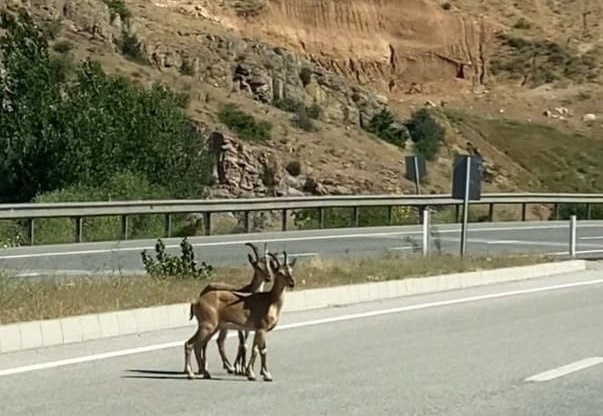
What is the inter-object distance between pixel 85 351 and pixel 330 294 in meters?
5.27

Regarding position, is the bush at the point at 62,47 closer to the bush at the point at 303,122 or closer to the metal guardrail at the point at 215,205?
the bush at the point at 303,122

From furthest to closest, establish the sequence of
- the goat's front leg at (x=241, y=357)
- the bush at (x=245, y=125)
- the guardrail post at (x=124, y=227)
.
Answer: the bush at (x=245, y=125)
the guardrail post at (x=124, y=227)
the goat's front leg at (x=241, y=357)

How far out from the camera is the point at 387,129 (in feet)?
193

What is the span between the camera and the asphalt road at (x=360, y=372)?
395 inches

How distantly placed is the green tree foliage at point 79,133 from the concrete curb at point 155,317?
52.9 feet

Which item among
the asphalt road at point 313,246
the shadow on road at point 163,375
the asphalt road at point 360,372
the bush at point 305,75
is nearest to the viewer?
the asphalt road at point 360,372

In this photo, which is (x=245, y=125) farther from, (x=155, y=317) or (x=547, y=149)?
(x=155, y=317)

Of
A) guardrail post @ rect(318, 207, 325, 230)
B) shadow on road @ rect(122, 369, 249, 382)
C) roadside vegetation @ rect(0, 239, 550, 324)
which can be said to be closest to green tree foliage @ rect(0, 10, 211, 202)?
guardrail post @ rect(318, 207, 325, 230)

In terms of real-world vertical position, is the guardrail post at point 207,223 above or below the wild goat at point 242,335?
below

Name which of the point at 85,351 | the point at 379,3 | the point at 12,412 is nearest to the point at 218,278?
the point at 85,351

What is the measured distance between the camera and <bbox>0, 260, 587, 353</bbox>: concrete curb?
12.8 m

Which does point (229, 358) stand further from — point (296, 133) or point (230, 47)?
point (230, 47)

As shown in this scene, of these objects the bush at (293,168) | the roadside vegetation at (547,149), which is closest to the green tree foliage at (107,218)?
the bush at (293,168)

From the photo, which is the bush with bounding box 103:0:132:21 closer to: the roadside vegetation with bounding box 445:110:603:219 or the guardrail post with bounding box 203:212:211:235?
the roadside vegetation with bounding box 445:110:603:219
